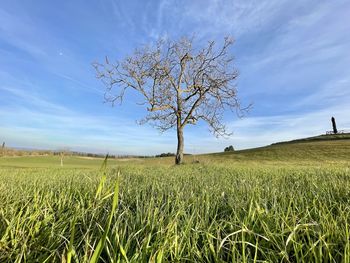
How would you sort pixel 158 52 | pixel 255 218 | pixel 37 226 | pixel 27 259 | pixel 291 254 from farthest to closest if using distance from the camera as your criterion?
pixel 158 52 → pixel 255 218 → pixel 37 226 → pixel 291 254 → pixel 27 259

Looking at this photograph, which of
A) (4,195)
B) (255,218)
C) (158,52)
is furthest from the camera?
(158,52)

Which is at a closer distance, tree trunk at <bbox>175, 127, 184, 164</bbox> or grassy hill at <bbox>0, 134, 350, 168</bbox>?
tree trunk at <bbox>175, 127, 184, 164</bbox>

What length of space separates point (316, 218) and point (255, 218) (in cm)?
45

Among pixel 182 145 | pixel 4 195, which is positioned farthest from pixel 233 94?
pixel 4 195

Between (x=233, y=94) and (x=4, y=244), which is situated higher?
(x=233, y=94)

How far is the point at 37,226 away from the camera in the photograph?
6.35ft

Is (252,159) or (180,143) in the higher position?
(180,143)

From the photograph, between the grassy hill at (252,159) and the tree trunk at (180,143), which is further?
the grassy hill at (252,159)

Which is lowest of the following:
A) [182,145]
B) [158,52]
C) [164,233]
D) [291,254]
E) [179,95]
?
[291,254]

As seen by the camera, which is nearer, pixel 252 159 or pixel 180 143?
pixel 180 143

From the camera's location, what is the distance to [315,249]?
1526mm

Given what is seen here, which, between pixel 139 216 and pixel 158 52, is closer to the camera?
pixel 139 216

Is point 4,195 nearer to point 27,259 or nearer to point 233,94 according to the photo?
point 27,259

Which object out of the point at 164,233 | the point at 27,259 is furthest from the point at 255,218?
the point at 27,259
